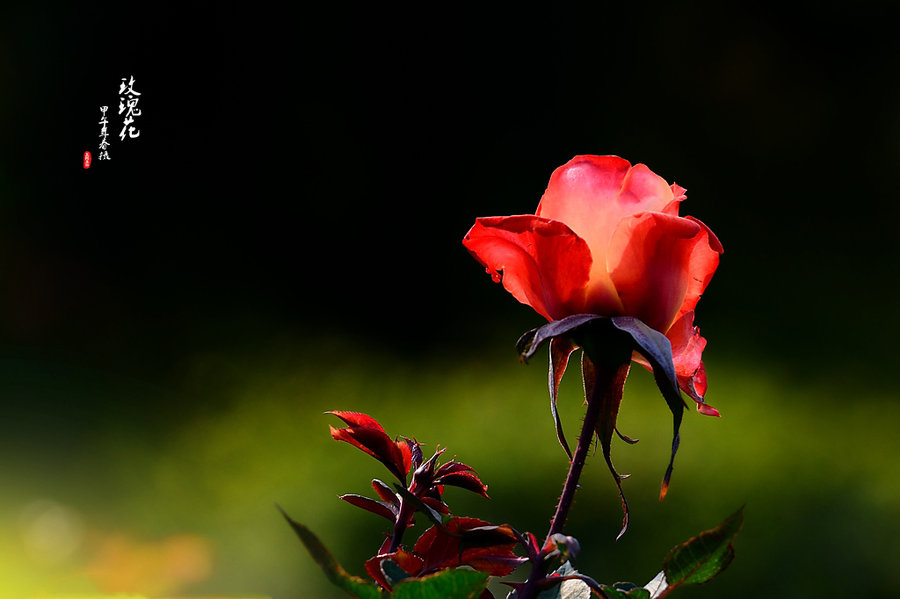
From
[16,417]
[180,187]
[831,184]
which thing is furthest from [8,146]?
[831,184]

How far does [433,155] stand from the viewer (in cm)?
195

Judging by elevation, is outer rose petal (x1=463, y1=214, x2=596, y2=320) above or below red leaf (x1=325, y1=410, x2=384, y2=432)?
above

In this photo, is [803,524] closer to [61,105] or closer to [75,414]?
[75,414]

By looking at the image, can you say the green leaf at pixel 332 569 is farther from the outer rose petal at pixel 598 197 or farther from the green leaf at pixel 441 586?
the outer rose petal at pixel 598 197

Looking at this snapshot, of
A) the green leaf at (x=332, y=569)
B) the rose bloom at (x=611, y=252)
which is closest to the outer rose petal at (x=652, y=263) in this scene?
the rose bloom at (x=611, y=252)

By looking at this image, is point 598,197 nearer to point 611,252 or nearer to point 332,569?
point 611,252

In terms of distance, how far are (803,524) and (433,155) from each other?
1091 mm

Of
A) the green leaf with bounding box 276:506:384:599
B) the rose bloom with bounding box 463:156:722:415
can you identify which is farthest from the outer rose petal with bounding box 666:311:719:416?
the green leaf with bounding box 276:506:384:599

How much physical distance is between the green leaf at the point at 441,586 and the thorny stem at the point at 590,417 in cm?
3

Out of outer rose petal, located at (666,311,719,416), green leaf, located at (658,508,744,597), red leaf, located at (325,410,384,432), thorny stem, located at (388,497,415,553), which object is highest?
red leaf, located at (325,410,384,432)

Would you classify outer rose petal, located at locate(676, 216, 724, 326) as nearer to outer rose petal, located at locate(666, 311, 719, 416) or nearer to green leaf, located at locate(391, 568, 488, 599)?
outer rose petal, located at locate(666, 311, 719, 416)

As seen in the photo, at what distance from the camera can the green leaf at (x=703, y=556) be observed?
178mm

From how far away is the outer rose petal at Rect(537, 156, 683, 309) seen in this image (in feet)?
0.79

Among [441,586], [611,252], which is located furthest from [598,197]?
[441,586]
